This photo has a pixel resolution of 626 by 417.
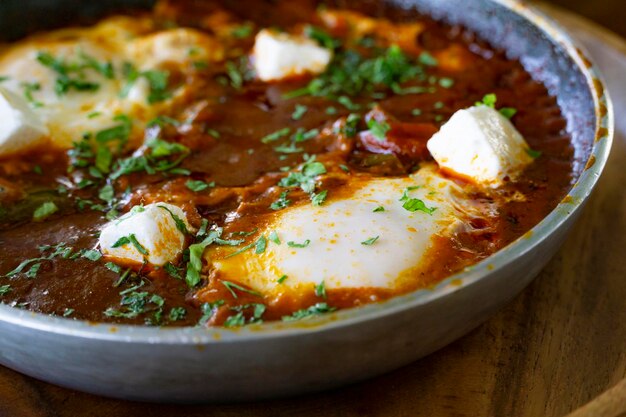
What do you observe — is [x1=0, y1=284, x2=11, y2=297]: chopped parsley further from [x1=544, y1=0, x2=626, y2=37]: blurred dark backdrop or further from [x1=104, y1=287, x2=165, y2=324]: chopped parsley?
[x1=544, y1=0, x2=626, y2=37]: blurred dark backdrop

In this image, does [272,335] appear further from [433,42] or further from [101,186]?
[433,42]

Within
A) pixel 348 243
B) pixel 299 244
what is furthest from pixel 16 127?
pixel 348 243

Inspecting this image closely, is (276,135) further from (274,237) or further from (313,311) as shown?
(313,311)

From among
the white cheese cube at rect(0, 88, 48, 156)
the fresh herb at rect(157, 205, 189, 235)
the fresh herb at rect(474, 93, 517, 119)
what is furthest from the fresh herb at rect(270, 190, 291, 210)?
the white cheese cube at rect(0, 88, 48, 156)

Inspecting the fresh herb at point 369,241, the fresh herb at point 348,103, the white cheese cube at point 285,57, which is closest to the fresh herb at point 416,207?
the fresh herb at point 369,241

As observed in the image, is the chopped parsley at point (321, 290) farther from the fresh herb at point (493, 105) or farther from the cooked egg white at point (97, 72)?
the cooked egg white at point (97, 72)
